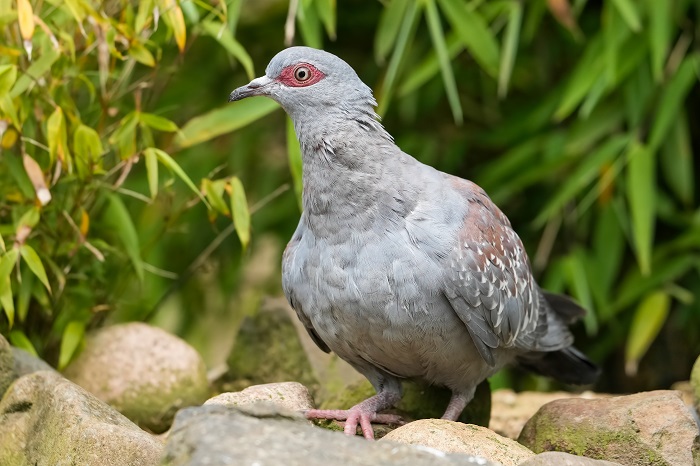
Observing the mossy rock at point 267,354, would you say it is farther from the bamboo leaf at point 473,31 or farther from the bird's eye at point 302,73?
A: the bamboo leaf at point 473,31

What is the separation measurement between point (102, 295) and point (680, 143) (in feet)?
10.2

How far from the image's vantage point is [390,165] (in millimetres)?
3871

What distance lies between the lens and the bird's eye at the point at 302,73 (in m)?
3.91

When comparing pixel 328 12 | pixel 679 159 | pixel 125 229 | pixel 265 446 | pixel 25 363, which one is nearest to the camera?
pixel 265 446

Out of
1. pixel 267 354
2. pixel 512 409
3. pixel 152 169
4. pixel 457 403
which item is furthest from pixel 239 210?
pixel 512 409

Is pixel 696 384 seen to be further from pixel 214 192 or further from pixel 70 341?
pixel 70 341

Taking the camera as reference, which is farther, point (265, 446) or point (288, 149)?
point (288, 149)

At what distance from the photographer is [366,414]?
3900mm

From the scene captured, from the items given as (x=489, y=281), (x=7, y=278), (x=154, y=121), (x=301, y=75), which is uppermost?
(x=301, y=75)

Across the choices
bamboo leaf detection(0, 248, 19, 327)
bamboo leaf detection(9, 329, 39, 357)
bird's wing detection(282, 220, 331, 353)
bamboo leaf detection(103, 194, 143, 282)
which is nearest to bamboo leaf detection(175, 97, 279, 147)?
bamboo leaf detection(103, 194, 143, 282)

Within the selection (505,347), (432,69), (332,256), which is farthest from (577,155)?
(332,256)

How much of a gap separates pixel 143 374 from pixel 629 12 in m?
2.83

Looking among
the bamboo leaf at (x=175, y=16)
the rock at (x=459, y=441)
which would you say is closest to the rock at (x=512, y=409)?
the rock at (x=459, y=441)

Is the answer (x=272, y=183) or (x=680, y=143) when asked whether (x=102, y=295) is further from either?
(x=680, y=143)
